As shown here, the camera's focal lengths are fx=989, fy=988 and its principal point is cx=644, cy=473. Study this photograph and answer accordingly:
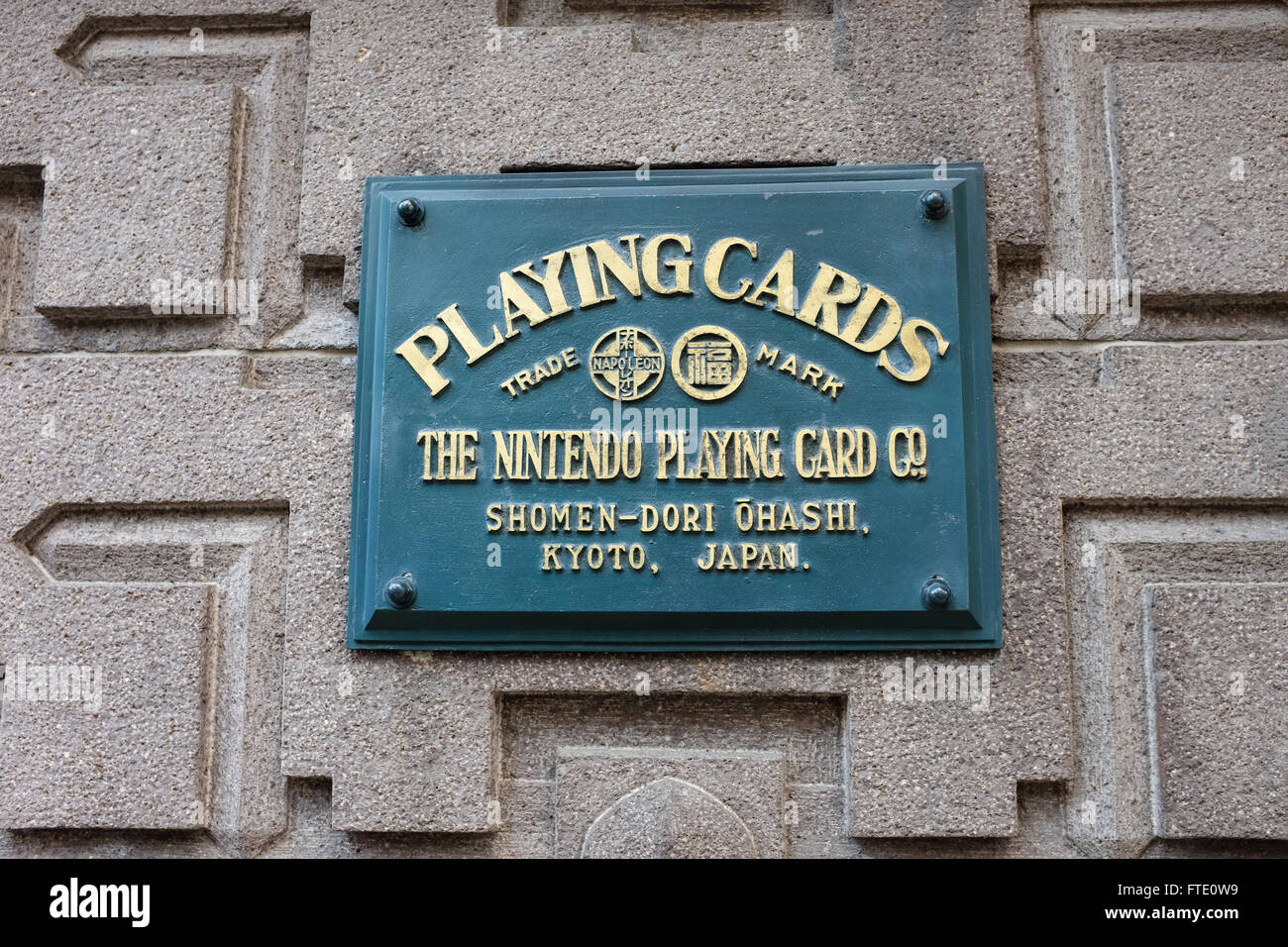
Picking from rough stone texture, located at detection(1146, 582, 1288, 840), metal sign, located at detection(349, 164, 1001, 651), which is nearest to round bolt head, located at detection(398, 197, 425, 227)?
metal sign, located at detection(349, 164, 1001, 651)

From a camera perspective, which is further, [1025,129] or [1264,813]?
[1025,129]

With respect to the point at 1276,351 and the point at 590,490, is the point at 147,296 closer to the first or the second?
the point at 590,490

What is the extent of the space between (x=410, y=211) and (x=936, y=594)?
58.6 inches

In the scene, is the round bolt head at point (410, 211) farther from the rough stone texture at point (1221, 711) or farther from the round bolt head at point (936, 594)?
the rough stone texture at point (1221, 711)

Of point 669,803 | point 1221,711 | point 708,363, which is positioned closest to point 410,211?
point 708,363

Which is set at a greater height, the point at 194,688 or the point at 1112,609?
the point at 1112,609

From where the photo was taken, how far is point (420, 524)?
2240 millimetres

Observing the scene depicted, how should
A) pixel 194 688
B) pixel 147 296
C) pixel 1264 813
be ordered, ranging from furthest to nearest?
pixel 147 296
pixel 194 688
pixel 1264 813

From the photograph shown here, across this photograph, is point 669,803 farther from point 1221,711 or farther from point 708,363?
point 1221,711

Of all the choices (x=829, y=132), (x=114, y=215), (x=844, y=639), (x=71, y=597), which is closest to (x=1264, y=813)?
(x=844, y=639)

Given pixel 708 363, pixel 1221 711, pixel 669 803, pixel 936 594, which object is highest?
pixel 708 363

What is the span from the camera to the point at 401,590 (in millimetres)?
2199

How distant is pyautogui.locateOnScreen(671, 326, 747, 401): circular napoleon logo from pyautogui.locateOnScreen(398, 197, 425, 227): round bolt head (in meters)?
0.69

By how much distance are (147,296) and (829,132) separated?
1702 mm
